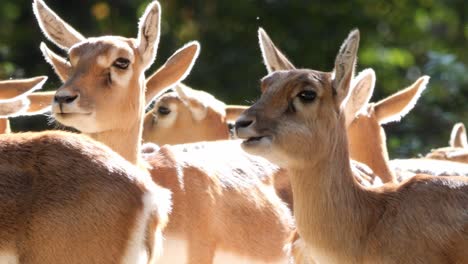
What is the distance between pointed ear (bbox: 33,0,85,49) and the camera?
11453mm

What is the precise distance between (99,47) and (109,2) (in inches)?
614

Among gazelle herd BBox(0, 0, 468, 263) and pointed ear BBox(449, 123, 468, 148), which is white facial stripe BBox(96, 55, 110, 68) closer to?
gazelle herd BBox(0, 0, 468, 263)

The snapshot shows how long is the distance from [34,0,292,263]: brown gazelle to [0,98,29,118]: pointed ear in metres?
0.19

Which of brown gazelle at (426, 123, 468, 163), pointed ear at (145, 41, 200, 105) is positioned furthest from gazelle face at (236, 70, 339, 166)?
brown gazelle at (426, 123, 468, 163)

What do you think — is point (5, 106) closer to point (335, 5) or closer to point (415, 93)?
point (415, 93)

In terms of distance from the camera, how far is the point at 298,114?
9.20 metres

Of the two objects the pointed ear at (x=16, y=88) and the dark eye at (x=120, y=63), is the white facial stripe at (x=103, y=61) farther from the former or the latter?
the pointed ear at (x=16, y=88)

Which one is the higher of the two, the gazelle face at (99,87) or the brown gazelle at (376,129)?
the gazelle face at (99,87)

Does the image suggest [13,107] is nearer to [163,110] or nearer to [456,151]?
[163,110]

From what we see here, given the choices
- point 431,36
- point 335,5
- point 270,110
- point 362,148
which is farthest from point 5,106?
point 431,36

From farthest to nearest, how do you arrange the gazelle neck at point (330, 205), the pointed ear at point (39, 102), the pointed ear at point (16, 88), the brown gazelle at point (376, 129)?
the brown gazelle at point (376, 129)
the pointed ear at point (39, 102)
the pointed ear at point (16, 88)
the gazelle neck at point (330, 205)

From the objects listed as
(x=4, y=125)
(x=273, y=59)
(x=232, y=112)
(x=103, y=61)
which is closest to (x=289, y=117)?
(x=273, y=59)

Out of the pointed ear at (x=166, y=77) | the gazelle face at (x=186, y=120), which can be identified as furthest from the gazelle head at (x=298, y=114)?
the gazelle face at (x=186, y=120)

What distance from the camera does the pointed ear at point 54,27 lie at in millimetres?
11453
